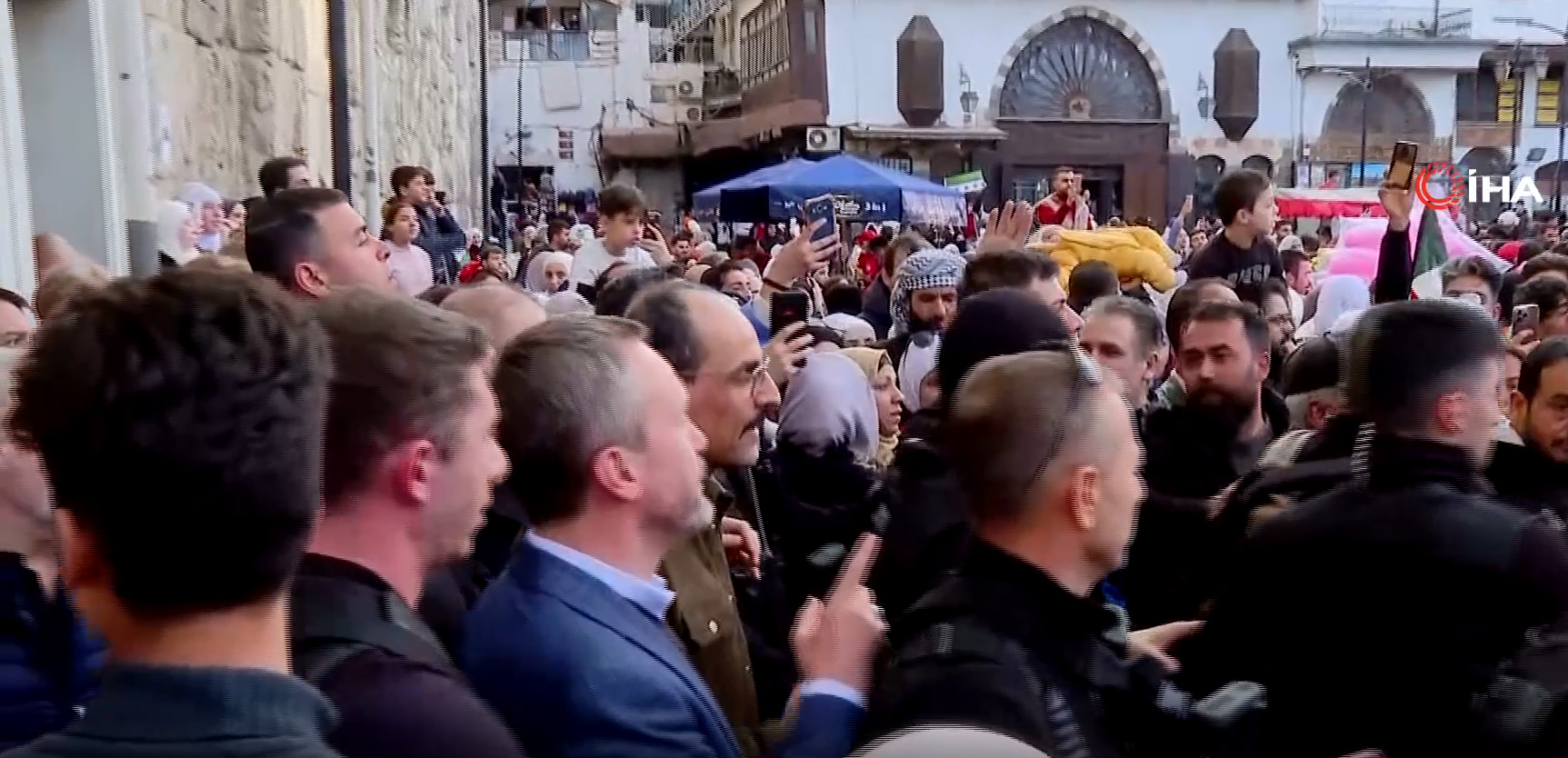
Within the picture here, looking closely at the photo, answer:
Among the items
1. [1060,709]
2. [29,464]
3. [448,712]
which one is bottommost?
[1060,709]

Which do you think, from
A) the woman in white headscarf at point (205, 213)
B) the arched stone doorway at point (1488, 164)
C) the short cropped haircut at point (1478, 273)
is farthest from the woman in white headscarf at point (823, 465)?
the arched stone doorway at point (1488, 164)

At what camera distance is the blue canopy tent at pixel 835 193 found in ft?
51.1

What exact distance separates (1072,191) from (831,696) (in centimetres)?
743

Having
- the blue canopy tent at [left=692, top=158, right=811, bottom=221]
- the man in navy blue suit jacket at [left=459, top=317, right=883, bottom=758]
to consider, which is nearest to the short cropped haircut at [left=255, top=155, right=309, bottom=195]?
the man in navy blue suit jacket at [left=459, top=317, right=883, bottom=758]

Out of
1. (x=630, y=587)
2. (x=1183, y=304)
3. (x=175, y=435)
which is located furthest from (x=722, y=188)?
(x=175, y=435)

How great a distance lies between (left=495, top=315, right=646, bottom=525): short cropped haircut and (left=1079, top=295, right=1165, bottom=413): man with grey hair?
2167mm

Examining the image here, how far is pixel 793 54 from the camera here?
103 ft

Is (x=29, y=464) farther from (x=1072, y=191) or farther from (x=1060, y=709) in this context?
(x=1072, y=191)

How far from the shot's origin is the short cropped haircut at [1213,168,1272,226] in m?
6.17

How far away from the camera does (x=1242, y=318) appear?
12.8ft

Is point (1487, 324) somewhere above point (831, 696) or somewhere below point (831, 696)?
above

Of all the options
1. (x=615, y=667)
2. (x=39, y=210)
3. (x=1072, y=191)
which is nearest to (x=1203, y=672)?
(x=615, y=667)

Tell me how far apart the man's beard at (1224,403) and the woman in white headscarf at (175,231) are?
177 inches

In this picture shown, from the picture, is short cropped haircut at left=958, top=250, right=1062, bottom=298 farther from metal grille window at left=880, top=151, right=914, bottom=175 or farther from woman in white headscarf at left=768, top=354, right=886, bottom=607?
metal grille window at left=880, top=151, right=914, bottom=175
